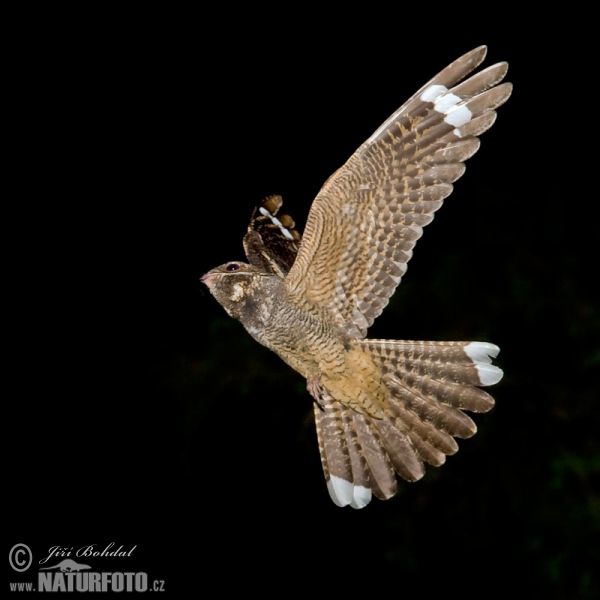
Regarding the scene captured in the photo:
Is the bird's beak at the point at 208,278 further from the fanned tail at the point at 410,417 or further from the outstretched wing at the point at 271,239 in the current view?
the fanned tail at the point at 410,417

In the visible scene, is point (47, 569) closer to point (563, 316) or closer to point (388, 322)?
point (388, 322)

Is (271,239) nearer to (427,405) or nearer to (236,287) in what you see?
(236,287)

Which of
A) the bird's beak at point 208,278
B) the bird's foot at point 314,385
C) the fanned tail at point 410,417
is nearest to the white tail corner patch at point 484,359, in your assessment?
the fanned tail at point 410,417

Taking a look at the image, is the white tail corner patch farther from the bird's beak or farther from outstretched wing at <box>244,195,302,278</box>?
the bird's beak

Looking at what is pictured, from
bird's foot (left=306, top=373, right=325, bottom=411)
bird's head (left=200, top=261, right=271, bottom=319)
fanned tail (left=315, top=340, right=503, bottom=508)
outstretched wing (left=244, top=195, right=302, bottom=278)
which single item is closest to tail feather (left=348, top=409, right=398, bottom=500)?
fanned tail (left=315, top=340, right=503, bottom=508)

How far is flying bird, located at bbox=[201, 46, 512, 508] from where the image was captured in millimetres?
1919

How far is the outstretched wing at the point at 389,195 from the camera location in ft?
6.46

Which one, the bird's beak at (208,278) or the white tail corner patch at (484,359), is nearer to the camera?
the bird's beak at (208,278)

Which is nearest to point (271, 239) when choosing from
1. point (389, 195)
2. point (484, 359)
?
point (389, 195)

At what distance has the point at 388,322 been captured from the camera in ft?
13.6

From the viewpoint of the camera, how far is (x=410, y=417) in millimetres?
2174

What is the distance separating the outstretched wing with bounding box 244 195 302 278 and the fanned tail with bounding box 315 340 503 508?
12.3 inches

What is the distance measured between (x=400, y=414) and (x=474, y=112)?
28.2 inches

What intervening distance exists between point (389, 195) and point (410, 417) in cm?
53
